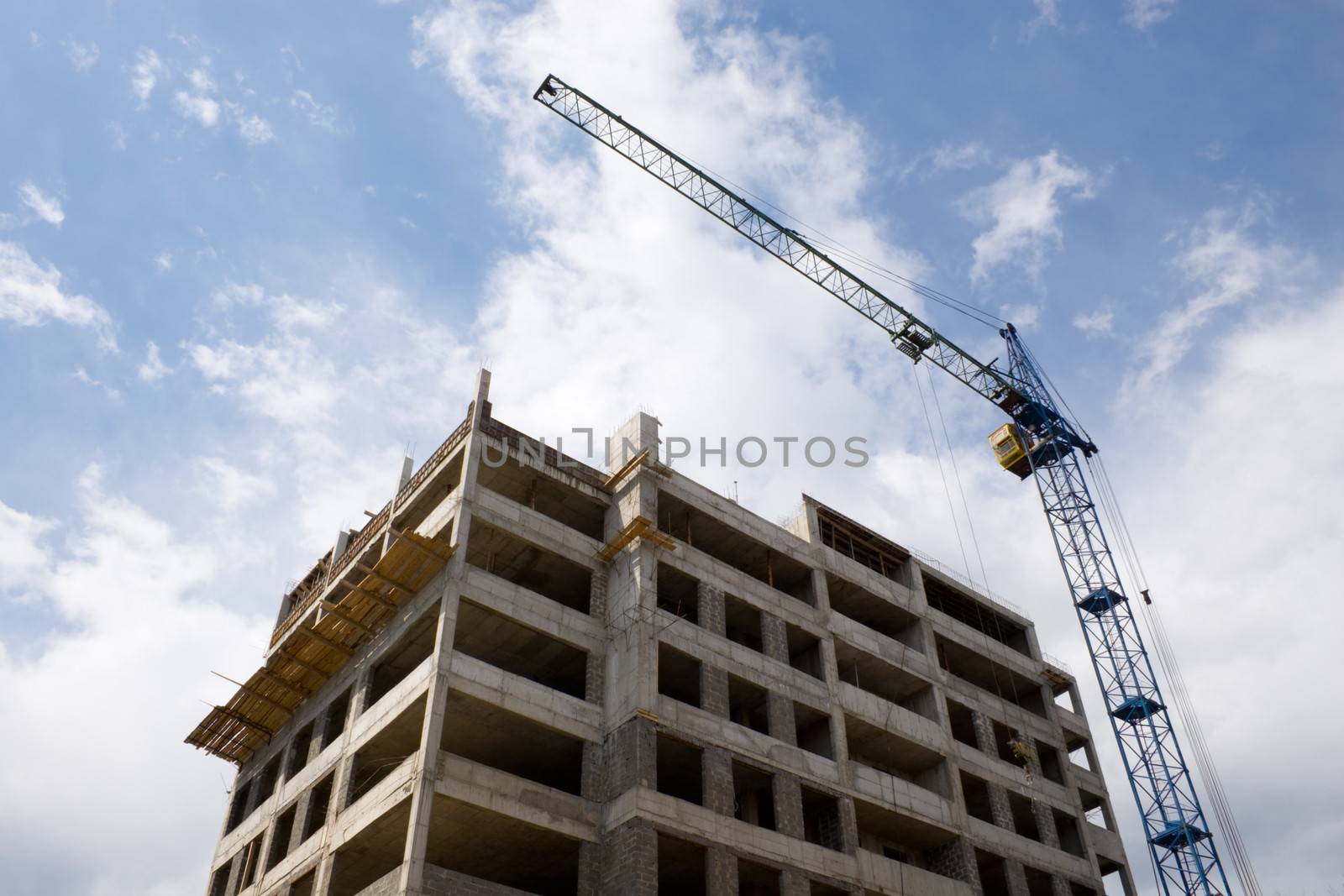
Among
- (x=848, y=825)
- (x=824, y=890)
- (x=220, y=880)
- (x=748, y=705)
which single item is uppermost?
(x=748, y=705)

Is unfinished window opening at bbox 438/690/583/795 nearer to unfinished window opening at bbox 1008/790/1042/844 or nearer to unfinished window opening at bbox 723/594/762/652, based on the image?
unfinished window opening at bbox 723/594/762/652

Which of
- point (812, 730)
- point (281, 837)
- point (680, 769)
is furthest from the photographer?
point (812, 730)

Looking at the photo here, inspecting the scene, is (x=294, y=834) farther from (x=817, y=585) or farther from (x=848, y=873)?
(x=817, y=585)

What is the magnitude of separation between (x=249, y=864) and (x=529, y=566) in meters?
16.4

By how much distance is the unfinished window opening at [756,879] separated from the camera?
41.2 m

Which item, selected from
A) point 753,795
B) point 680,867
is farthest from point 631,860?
point 753,795

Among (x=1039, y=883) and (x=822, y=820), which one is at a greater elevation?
(x=1039, y=883)

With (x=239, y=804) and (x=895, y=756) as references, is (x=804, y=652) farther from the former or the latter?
(x=239, y=804)

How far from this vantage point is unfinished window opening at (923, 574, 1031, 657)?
201 ft

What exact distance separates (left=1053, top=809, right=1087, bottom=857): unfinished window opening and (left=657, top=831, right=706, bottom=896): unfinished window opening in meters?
21.9

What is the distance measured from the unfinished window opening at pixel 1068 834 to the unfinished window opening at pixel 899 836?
942cm

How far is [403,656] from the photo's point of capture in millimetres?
45656

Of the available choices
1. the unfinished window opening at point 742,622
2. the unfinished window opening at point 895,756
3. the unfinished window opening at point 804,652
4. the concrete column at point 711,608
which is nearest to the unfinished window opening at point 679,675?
the concrete column at point 711,608

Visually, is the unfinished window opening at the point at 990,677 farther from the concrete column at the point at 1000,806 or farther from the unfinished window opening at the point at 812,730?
the unfinished window opening at the point at 812,730
